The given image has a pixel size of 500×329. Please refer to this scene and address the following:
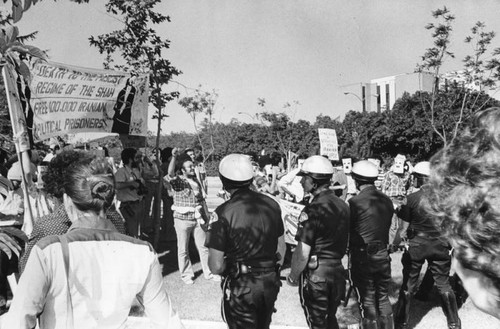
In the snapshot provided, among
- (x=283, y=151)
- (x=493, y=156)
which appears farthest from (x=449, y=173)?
(x=283, y=151)

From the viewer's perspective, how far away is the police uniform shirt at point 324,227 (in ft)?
13.4

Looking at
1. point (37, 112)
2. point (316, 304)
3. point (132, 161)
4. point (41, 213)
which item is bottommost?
point (316, 304)

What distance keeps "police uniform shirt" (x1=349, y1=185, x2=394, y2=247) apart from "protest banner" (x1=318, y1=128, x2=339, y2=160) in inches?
192

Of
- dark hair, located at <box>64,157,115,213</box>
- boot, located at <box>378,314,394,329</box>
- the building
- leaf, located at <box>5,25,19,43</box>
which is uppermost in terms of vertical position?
the building

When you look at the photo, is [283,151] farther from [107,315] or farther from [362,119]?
[107,315]

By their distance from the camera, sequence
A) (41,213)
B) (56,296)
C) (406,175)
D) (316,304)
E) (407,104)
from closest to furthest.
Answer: (56,296)
(316,304)
(41,213)
(406,175)
(407,104)

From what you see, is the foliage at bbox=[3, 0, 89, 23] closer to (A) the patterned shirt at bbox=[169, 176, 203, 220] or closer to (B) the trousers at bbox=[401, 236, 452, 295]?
(A) the patterned shirt at bbox=[169, 176, 203, 220]

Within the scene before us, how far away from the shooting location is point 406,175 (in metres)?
11.7

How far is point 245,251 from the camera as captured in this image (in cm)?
360

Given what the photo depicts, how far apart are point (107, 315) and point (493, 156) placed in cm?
163

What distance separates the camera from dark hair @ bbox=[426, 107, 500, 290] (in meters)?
0.98

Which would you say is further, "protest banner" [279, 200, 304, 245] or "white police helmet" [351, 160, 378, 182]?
"protest banner" [279, 200, 304, 245]

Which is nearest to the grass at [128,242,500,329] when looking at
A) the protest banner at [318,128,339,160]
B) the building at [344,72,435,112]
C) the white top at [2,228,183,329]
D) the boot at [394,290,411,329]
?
the boot at [394,290,411,329]

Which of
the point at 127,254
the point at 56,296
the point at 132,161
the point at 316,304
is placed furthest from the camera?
the point at 132,161
